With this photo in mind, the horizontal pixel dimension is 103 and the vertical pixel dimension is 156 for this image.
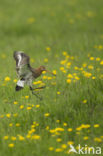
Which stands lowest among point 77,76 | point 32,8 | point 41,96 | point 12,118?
point 12,118

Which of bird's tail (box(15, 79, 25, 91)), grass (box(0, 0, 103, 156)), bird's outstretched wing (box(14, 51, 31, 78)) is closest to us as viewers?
grass (box(0, 0, 103, 156))

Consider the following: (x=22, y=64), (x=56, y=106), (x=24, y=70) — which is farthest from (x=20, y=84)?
(x=56, y=106)

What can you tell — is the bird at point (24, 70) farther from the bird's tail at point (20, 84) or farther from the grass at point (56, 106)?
the grass at point (56, 106)

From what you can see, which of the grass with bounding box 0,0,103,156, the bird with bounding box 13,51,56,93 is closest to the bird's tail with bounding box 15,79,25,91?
the bird with bounding box 13,51,56,93

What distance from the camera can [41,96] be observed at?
4.80 m

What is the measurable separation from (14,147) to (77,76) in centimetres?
201

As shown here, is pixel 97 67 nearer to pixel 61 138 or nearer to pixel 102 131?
pixel 102 131

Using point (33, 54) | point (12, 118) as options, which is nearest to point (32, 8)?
point (33, 54)

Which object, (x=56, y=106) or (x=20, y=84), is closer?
(x=56, y=106)

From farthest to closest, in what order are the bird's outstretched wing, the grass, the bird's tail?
the bird's tail, the bird's outstretched wing, the grass

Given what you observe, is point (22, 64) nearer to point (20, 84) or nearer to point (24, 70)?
point (24, 70)

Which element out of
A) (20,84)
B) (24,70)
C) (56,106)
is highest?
(24,70)

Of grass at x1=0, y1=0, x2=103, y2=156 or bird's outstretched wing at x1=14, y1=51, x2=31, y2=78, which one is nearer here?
grass at x1=0, y1=0, x2=103, y2=156

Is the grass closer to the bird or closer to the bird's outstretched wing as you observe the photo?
the bird
